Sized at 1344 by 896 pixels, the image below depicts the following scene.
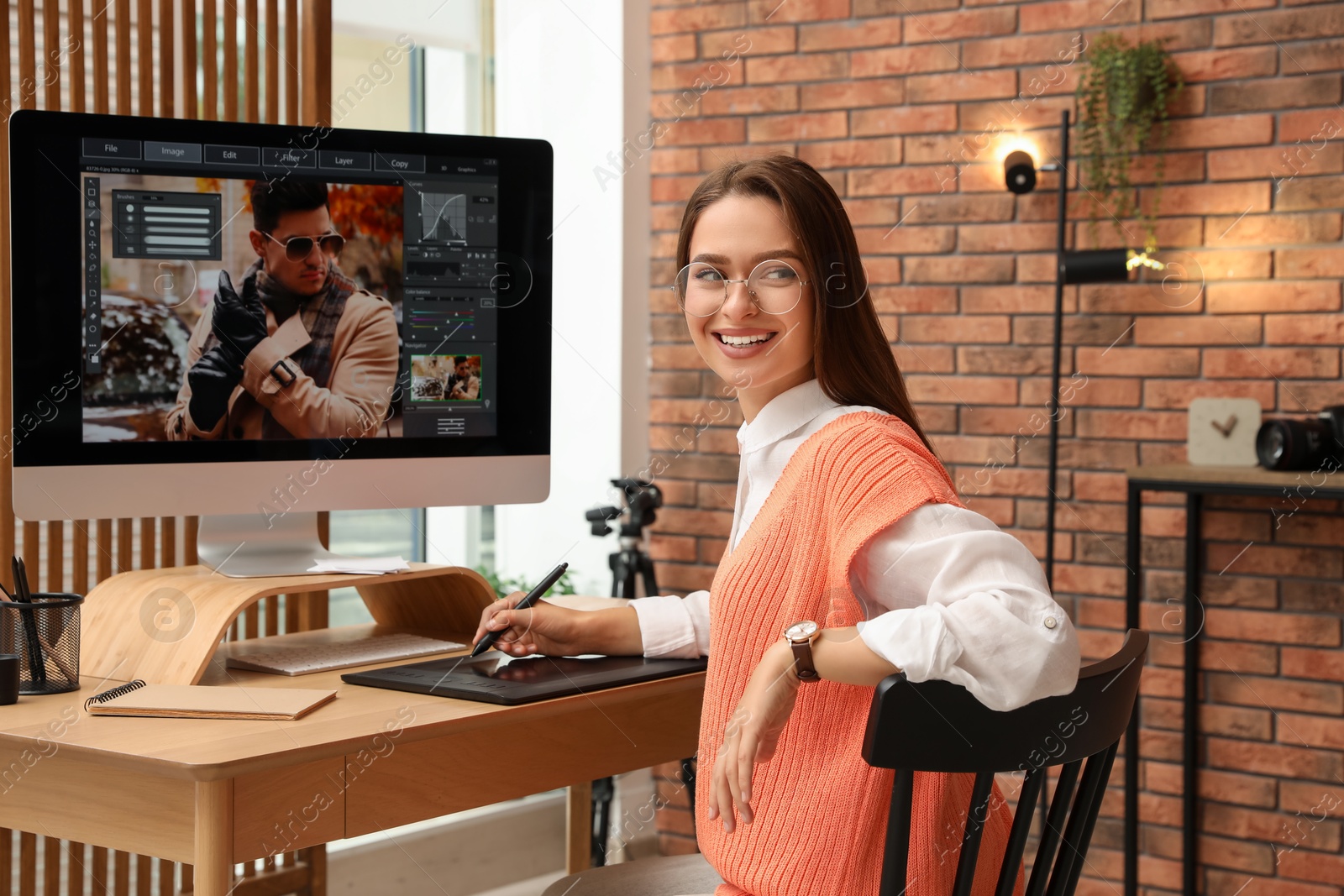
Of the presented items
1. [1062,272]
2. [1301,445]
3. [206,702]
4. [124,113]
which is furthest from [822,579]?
[1062,272]

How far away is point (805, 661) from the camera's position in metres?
1.17

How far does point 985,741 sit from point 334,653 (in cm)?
103

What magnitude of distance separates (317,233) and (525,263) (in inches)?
12.1

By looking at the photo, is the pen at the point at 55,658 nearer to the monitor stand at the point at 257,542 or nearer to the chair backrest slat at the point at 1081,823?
the monitor stand at the point at 257,542

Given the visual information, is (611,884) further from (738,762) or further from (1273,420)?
(1273,420)

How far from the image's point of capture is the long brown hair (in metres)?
1.39

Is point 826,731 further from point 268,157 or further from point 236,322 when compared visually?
point 268,157

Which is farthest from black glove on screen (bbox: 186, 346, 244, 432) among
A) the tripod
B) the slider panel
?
the tripod

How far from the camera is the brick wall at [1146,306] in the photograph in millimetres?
2824

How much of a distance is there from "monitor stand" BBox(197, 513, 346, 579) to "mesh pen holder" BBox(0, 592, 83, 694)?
241mm

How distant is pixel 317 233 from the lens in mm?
1823

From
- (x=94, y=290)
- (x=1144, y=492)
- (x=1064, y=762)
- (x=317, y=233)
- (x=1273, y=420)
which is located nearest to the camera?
(x=1064, y=762)

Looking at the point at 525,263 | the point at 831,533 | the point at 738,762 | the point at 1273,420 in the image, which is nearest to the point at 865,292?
the point at 831,533

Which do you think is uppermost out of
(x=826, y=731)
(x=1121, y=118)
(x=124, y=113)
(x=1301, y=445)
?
(x=1121, y=118)
